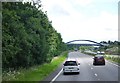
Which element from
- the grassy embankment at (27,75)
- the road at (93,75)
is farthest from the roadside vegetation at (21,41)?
the road at (93,75)

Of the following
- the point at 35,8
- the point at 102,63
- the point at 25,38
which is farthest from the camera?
the point at 102,63

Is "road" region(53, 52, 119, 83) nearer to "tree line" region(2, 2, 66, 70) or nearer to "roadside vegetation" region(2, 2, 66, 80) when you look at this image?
"roadside vegetation" region(2, 2, 66, 80)

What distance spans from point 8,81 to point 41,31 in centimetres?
2498

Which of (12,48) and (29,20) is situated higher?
(29,20)

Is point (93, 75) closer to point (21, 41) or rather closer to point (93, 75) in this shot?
point (93, 75)

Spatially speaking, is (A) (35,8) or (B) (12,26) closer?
(B) (12,26)

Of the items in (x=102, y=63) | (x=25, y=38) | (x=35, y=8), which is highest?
(x=35, y=8)

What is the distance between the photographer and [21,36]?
113ft

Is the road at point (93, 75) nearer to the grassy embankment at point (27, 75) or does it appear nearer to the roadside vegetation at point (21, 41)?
the grassy embankment at point (27, 75)

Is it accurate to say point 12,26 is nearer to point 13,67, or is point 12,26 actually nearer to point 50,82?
point 50,82

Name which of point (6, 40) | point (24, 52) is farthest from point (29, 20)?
point (6, 40)

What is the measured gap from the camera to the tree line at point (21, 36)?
28.3 metres

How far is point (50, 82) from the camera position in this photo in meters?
26.4

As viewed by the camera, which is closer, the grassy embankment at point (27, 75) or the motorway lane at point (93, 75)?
the grassy embankment at point (27, 75)
